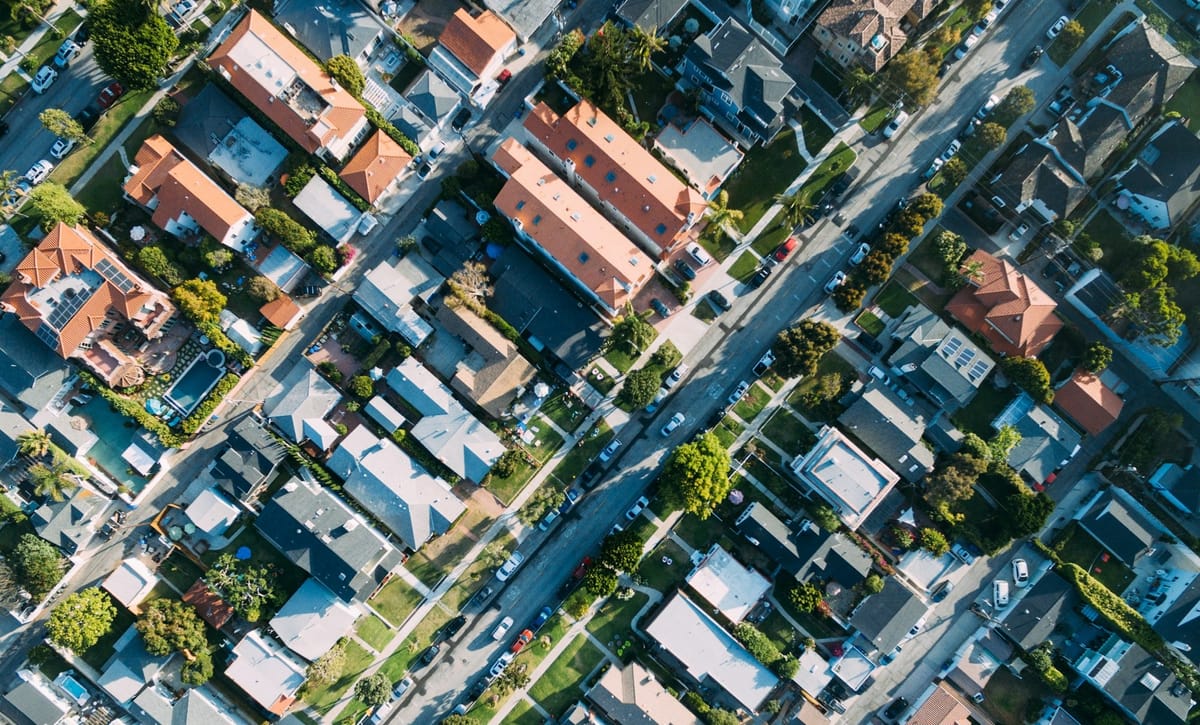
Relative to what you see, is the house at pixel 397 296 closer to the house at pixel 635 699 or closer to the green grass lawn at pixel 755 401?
the green grass lawn at pixel 755 401

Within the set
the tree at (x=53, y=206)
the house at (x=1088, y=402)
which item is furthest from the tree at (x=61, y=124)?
the house at (x=1088, y=402)

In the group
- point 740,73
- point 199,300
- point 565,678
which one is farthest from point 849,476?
point 199,300

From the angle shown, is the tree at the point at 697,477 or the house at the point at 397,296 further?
the house at the point at 397,296

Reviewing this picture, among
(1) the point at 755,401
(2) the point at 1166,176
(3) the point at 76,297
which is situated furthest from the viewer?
(1) the point at 755,401

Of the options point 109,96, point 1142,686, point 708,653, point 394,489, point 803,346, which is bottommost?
point 394,489

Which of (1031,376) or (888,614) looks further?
(888,614)

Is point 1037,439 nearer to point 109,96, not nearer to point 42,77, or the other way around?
point 109,96

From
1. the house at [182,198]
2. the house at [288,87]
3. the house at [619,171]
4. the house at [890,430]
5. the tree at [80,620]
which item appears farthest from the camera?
the house at [890,430]
